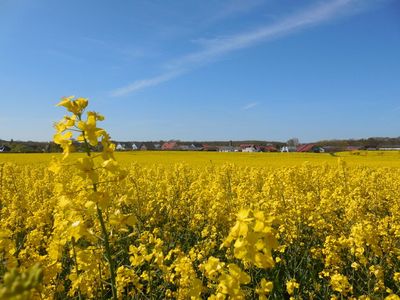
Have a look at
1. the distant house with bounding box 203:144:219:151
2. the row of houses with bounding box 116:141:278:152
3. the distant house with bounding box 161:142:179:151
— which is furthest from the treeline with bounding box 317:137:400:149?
the distant house with bounding box 161:142:179:151

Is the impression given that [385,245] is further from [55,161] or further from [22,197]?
[22,197]

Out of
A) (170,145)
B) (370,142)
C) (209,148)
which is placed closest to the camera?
(370,142)

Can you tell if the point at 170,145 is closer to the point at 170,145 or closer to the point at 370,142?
the point at 170,145

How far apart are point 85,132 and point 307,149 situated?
55187 millimetres

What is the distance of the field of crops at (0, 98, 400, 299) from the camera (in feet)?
6.28

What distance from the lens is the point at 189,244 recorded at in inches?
227

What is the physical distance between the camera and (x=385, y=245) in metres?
4.22

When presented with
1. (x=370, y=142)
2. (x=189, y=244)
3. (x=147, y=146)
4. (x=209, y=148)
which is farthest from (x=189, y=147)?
(x=189, y=244)

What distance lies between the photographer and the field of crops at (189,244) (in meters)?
1.91

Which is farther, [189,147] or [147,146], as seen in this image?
[189,147]

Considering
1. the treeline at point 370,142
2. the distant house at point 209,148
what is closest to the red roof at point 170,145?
the distant house at point 209,148

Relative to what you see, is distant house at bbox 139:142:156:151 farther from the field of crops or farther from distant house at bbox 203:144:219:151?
the field of crops

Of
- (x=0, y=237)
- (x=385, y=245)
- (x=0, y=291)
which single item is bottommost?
(x=385, y=245)

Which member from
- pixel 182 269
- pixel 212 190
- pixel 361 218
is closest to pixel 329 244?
pixel 361 218
